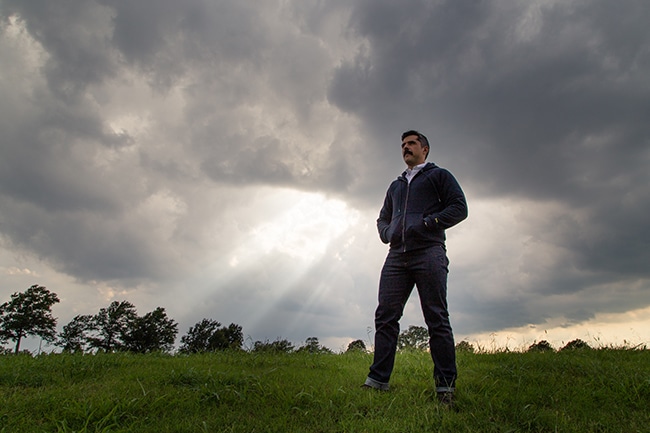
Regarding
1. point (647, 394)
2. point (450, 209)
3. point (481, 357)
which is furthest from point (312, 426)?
point (481, 357)

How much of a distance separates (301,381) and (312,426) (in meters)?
1.79

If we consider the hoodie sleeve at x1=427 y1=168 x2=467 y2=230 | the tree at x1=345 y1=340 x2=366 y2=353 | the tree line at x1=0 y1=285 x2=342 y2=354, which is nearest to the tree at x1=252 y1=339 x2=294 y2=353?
the tree at x1=345 y1=340 x2=366 y2=353

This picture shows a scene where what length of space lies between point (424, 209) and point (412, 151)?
973mm

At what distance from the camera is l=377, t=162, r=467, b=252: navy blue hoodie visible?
241 inches

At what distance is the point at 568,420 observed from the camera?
17.3 ft

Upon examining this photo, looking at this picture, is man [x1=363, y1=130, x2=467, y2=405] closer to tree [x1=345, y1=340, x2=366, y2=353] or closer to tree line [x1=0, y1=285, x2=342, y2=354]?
tree [x1=345, y1=340, x2=366, y2=353]

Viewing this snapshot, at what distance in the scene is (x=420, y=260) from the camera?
6117mm

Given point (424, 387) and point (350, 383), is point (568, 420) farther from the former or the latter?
point (350, 383)

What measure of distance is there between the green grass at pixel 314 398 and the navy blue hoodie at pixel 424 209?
210cm

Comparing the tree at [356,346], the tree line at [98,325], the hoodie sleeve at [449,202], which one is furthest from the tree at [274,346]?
the tree line at [98,325]

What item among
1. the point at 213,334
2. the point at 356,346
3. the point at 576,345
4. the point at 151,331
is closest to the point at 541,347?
the point at 576,345

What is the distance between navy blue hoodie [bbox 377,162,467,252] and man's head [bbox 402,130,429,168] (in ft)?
0.63

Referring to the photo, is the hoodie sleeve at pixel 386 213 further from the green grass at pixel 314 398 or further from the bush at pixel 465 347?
the bush at pixel 465 347

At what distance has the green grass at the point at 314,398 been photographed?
5098mm
